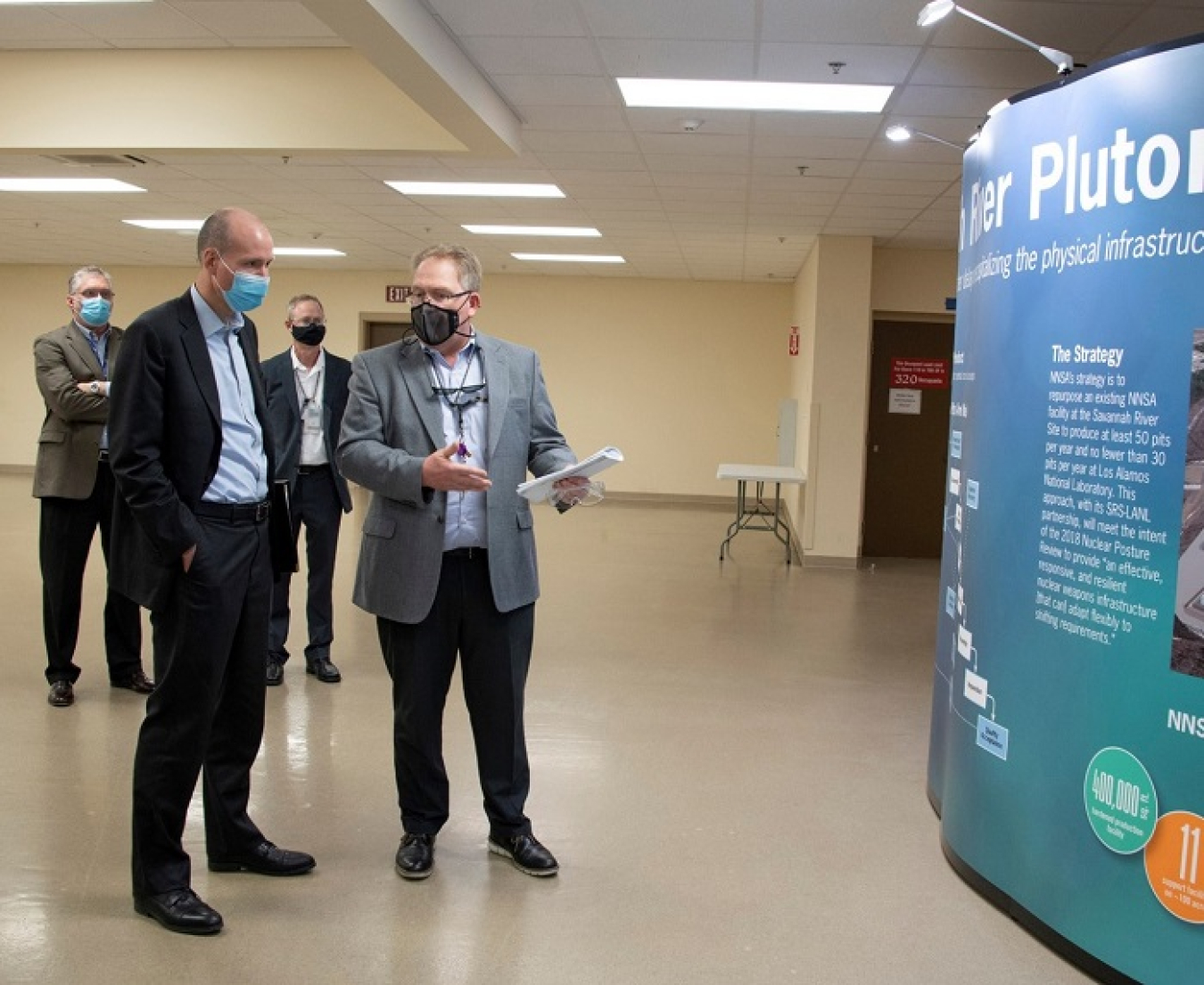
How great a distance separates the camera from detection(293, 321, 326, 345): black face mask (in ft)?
16.8

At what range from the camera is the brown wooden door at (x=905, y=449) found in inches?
417

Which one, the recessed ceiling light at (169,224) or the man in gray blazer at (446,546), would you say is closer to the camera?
the man in gray blazer at (446,546)

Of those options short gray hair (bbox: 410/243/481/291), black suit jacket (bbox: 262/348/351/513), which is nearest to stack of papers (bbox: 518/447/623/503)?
short gray hair (bbox: 410/243/481/291)

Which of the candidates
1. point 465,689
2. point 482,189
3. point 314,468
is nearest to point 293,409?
point 314,468

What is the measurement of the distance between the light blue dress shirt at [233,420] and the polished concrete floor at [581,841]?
1.10 meters

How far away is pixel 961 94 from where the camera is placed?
5.49m

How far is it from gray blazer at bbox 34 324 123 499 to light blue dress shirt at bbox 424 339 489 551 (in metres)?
2.09

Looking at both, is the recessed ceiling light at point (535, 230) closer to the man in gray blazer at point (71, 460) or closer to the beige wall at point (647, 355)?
the beige wall at point (647, 355)

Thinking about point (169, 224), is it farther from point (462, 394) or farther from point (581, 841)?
point (581, 841)

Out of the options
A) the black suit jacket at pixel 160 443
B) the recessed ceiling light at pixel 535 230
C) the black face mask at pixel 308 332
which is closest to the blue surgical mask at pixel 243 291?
the black suit jacket at pixel 160 443

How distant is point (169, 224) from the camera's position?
11336 millimetres

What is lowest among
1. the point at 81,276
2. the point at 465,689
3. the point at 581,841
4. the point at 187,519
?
the point at 581,841

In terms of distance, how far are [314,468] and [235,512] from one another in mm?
2289

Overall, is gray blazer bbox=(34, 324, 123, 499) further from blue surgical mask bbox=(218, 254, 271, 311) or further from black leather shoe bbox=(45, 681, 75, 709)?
blue surgical mask bbox=(218, 254, 271, 311)
